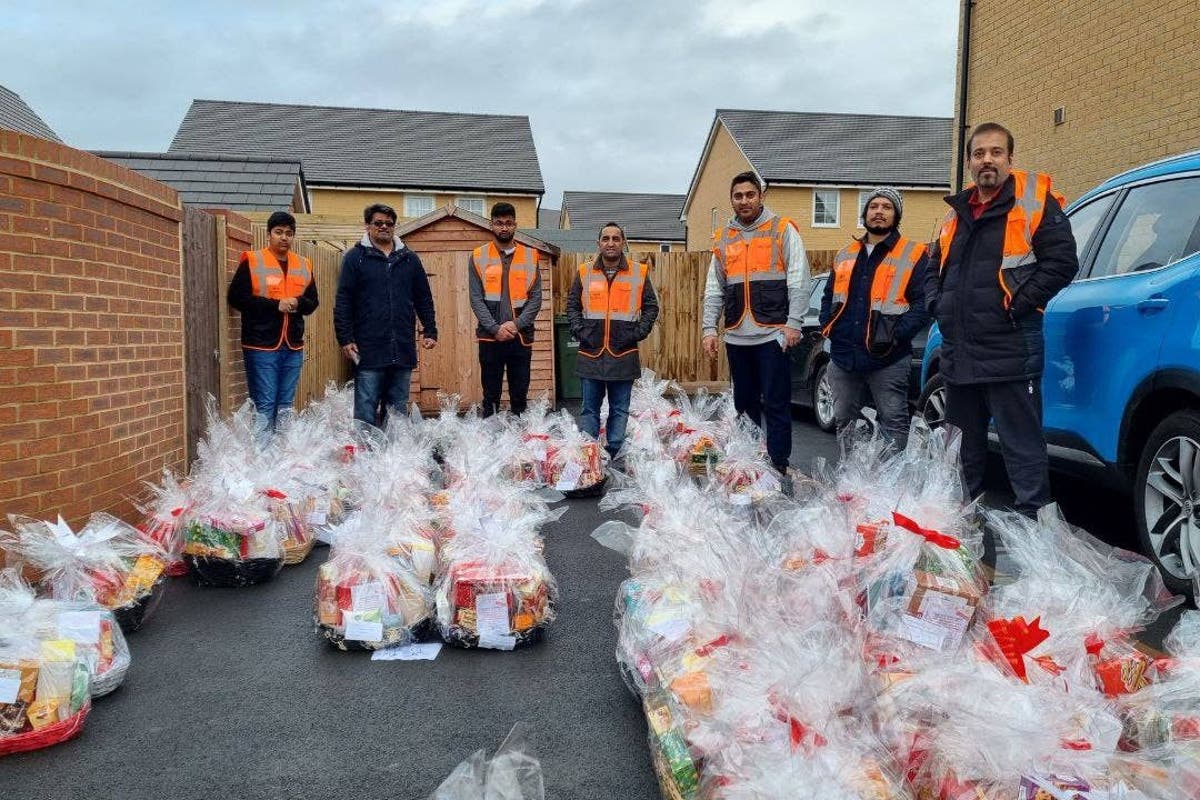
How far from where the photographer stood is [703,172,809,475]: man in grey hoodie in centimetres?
526

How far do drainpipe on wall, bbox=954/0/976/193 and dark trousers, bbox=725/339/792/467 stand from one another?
7.68 meters

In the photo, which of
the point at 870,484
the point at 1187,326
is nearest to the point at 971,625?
the point at 870,484

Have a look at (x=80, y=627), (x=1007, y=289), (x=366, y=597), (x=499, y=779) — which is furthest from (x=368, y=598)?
(x=1007, y=289)

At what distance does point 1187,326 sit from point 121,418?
4.92 meters

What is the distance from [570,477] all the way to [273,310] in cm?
248

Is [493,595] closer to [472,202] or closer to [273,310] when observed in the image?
[273,310]

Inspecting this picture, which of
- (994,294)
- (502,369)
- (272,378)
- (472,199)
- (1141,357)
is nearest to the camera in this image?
(1141,357)

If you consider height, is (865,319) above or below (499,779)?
above

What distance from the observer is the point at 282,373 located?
6188mm

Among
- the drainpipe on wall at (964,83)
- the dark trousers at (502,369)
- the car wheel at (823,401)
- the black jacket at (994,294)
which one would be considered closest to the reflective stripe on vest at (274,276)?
the dark trousers at (502,369)

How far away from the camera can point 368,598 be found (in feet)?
10.4

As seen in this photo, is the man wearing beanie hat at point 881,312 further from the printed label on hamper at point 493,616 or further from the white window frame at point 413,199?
the white window frame at point 413,199

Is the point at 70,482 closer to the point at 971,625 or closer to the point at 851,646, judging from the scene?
the point at 851,646

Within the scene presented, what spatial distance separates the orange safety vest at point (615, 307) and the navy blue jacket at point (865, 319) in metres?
1.65
